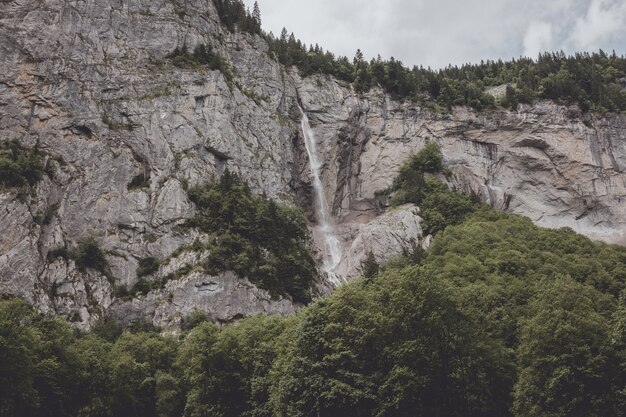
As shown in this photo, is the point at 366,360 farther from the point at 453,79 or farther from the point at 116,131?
the point at 453,79

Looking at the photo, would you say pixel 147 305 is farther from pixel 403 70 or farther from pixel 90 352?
pixel 403 70

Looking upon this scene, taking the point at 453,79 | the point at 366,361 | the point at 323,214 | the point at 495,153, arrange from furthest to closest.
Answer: the point at 453,79 < the point at 495,153 < the point at 323,214 < the point at 366,361

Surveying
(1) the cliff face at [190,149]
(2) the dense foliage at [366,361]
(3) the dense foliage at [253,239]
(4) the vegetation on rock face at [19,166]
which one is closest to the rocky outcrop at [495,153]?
(1) the cliff face at [190,149]

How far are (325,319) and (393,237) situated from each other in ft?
147

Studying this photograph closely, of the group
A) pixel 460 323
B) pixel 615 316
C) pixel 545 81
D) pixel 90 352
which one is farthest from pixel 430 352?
pixel 545 81

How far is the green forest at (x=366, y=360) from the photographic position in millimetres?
34250

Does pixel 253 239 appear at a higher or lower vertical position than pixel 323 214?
lower

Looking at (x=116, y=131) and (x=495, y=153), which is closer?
(x=116, y=131)

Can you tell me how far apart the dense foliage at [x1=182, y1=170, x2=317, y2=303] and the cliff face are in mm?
2036

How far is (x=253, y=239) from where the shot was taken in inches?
3017

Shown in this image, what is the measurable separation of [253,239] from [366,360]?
3958cm

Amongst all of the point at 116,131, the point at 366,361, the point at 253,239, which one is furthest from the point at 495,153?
the point at 366,361

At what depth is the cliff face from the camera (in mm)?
68188

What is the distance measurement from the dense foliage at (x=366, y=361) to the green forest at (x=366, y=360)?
0.09 meters
